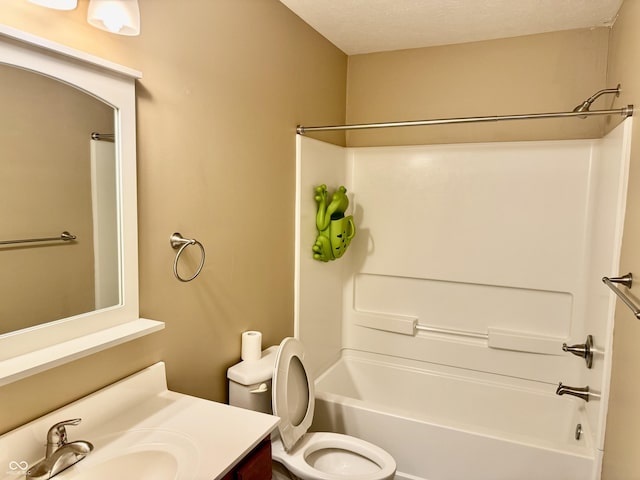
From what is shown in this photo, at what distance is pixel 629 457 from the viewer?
1.49 metres

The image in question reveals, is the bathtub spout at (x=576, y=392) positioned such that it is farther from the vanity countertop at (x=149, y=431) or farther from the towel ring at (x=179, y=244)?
the towel ring at (x=179, y=244)

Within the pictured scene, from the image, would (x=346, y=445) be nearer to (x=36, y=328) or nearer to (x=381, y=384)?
(x=381, y=384)

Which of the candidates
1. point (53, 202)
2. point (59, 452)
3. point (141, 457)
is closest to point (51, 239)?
point (53, 202)

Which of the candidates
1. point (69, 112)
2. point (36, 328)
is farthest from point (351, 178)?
point (36, 328)

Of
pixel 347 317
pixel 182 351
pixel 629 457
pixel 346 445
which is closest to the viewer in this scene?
pixel 629 457

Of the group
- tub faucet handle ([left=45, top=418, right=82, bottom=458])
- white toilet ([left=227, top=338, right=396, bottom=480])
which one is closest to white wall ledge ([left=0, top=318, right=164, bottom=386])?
tub faucet handle ([left=45, top=418, right=82, bottom=458])

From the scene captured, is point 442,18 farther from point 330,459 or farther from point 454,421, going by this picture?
point 330,459

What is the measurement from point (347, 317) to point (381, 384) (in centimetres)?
48

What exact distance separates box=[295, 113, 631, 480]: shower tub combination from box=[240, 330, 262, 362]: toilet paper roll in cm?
50

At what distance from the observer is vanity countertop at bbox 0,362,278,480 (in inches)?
44.9

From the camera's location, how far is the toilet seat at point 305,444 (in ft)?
5.94

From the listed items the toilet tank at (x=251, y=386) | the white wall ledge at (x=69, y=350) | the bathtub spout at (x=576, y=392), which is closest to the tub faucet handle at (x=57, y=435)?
the white wall ledge at (x=69, y=350)

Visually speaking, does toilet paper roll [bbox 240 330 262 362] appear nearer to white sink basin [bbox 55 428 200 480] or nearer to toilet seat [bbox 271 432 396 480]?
toilet seat [bbox 271 432 396 480]

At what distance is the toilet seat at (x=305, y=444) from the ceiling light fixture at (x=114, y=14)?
130cm
